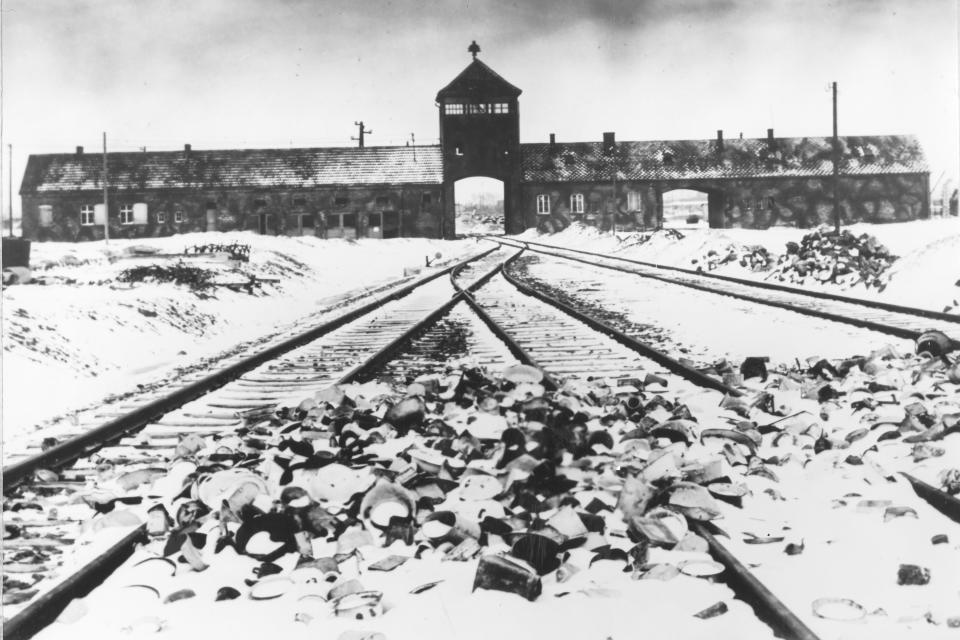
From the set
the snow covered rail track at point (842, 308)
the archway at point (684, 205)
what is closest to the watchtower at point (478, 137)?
the snow covered rail track at point (842, 308)

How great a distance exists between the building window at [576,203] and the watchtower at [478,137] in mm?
5196

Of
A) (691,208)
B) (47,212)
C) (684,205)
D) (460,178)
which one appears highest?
(684,205)

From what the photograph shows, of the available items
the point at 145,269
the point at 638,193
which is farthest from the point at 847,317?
the point at 638,193

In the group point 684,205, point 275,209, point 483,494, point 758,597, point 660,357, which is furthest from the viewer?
point 684,205

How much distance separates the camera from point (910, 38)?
621 cm

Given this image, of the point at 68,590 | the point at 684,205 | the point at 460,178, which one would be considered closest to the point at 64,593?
the point at 68,590

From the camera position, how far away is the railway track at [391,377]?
8.99ft

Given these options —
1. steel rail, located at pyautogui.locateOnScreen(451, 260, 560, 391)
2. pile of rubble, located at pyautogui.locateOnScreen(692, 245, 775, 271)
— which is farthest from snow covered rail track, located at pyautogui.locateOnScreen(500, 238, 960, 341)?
steel rail, located at pyautogui.locateOnScreen(451, 260, 560, 391)

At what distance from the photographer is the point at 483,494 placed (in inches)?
142

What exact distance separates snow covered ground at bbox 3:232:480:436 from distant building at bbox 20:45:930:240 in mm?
22548

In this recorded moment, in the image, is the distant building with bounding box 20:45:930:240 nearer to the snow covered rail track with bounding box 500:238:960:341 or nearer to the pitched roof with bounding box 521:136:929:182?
the pitched roof with bounding box 521:136:929:182

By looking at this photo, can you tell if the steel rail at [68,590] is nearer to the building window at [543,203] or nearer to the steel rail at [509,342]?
the steel rail at [509,342]

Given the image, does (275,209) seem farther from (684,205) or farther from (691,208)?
(684,205)

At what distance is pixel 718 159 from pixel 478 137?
60.0ft
